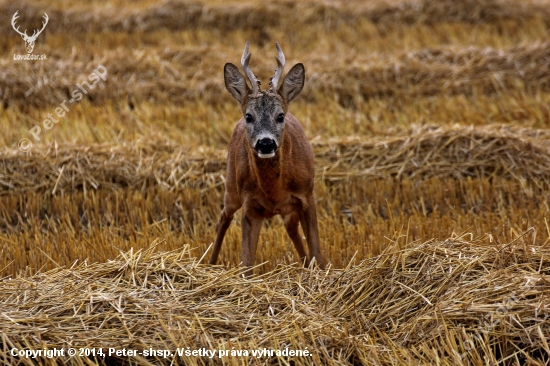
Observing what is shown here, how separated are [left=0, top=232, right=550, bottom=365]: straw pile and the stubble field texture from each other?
0.6 inches

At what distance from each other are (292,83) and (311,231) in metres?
1.11

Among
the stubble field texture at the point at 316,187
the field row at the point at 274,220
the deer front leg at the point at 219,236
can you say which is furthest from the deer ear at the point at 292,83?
the field row at the point at 274,220

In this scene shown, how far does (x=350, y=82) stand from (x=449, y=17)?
405 cm

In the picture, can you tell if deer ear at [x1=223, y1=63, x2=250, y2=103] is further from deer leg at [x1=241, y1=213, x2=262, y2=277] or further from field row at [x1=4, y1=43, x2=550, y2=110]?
field row at [x1=4, y1=43, x2=550, y2=110]

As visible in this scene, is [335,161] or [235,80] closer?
[235,80]

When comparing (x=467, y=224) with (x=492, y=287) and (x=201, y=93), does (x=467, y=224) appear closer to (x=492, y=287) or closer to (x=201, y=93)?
(x=492, y=287)

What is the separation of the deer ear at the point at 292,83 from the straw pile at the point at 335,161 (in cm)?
269

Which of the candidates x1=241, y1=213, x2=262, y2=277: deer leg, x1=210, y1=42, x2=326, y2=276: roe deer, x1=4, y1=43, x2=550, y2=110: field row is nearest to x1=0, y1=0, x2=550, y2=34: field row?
x1=4, y1=43, x2=550, y2=110: field row

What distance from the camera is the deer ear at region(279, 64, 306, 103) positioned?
245 inches

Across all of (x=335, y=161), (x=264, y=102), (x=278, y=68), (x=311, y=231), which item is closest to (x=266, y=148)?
(x=264, y=102)

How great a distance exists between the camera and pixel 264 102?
19.6 ft

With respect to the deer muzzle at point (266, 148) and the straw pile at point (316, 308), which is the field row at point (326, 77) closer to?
the deer muzzle at point (266, 148)

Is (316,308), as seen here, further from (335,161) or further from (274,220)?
(335,161)

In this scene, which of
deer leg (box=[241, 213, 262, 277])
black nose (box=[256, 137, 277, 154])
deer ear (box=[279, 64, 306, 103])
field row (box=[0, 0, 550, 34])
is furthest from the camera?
field row (box=[0, 0, 550, 34])
